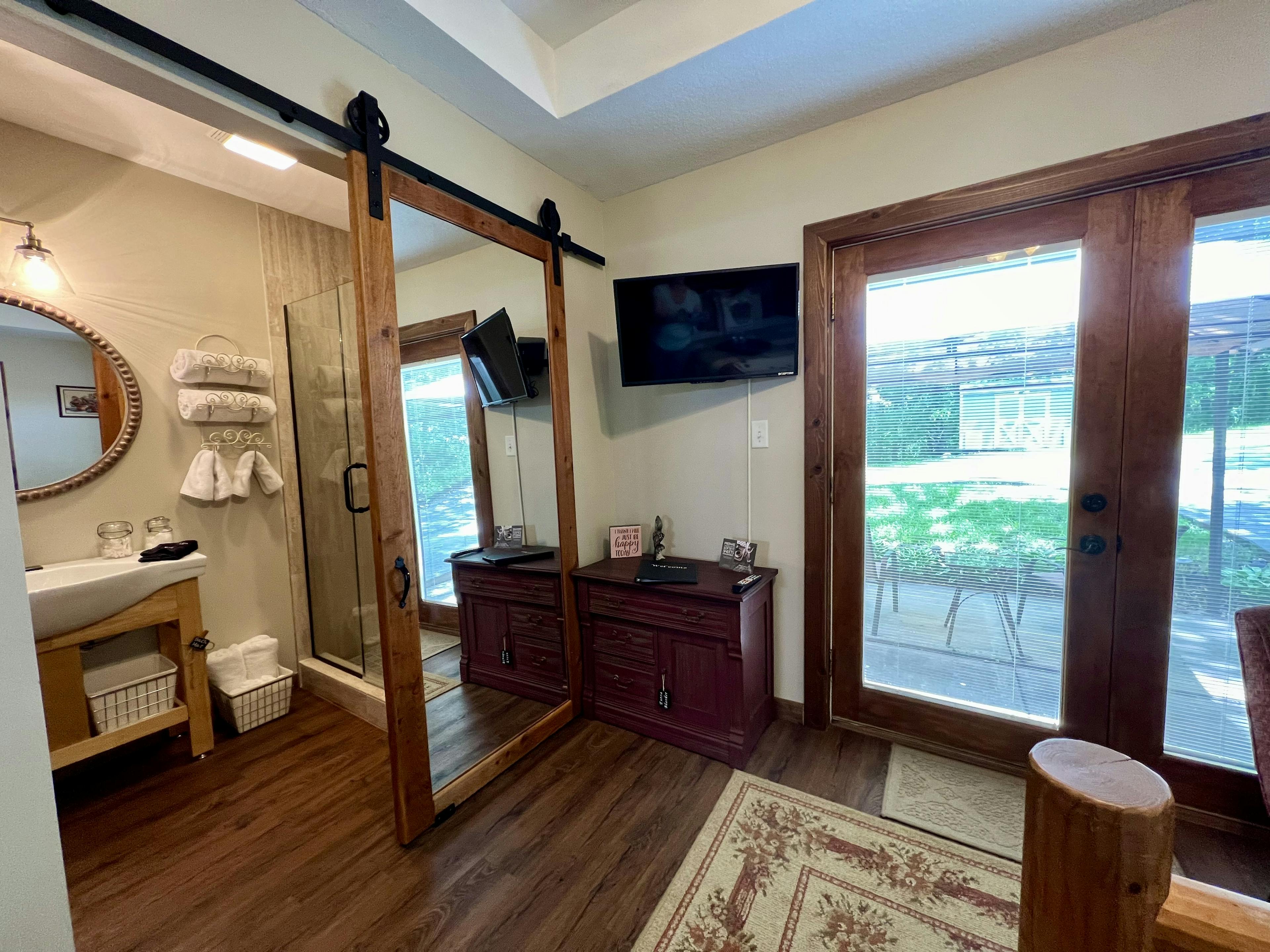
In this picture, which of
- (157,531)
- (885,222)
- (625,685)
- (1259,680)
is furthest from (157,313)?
(1259,680)

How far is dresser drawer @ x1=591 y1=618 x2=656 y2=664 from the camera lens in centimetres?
222

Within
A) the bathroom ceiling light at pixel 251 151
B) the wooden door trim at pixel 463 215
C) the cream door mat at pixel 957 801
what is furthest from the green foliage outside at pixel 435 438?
the cream door mat at pixel 957 801

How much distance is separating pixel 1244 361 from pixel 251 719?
426 centimetres

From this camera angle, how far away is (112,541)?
2.12 meters

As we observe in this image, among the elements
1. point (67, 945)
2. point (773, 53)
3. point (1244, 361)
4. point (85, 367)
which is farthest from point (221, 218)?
point (1244, 361)

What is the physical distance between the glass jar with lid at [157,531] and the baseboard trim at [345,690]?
3.19 feet

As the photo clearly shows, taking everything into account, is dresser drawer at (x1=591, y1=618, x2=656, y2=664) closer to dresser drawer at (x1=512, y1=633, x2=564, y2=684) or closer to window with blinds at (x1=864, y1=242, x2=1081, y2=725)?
dresser drawer at (x1=512, y1=633, x2=564, y2=684)

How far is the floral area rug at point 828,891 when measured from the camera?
1320mm

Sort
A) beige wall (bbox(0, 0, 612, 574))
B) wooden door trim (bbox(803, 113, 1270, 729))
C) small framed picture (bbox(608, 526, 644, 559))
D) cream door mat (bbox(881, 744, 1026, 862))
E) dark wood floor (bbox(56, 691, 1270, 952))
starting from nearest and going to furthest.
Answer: beige wall (bbox(0, 0, 612, 574))
dark wood floor (bbox(56, 691, 1270, 952))
wooden door trim (bbox(803, 113, 1270, 729))
cream door mat (bbox(881, 744, 1026, 862))
small framed picture (bbox(608, 526, 644, 559))

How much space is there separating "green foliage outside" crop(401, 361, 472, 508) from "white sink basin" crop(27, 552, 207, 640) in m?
1.21

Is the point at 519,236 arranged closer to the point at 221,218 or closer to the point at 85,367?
the point at 221,218

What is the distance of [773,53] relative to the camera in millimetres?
1655

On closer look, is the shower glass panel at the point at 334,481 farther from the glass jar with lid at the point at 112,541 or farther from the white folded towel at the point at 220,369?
the glass jar with lid at the point at 112,541

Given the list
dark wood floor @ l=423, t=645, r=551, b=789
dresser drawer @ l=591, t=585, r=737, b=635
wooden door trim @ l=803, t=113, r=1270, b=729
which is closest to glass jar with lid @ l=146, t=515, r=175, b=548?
dark wood floor @ l=423, t=645, r=551, b=789
